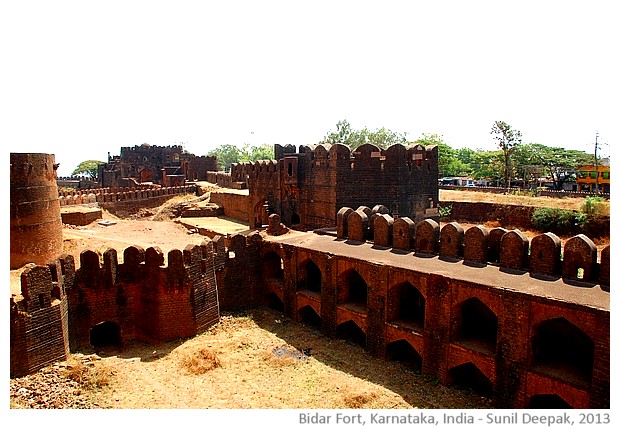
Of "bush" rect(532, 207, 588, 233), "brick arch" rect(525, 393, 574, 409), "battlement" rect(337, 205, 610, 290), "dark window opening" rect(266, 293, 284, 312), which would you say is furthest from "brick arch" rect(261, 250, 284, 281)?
"bush" rect(532, 207, 588, 233)

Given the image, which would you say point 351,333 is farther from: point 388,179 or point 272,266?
point 388,179

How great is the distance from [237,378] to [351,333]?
519cm

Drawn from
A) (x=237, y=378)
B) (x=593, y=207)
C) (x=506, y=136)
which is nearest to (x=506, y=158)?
(x=506, y=136)

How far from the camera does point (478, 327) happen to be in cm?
1423

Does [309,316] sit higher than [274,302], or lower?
lower

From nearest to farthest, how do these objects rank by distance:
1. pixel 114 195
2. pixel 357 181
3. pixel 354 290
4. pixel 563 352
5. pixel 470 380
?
pixel 563 352
pixel 470 380
pixel 354 290
pixel 357 181
pixel 114 195

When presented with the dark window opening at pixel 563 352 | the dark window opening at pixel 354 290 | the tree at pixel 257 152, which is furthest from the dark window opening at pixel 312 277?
the tree at pixel 257 152

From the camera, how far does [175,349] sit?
14484 mm

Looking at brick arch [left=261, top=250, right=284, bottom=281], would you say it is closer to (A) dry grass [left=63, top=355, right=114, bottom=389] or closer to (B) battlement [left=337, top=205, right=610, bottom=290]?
(B) battlement [left=337, top=205, right=610, bottom=290]

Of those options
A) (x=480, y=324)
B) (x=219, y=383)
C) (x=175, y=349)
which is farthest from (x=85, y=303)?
(x=480, y=324)

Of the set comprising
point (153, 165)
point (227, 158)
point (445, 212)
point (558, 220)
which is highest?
point (227, 158)

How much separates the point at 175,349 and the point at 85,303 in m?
3.13

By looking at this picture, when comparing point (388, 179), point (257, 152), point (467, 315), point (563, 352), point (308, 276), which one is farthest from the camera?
point (257, 152)

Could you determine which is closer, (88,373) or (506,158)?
(88,373)
